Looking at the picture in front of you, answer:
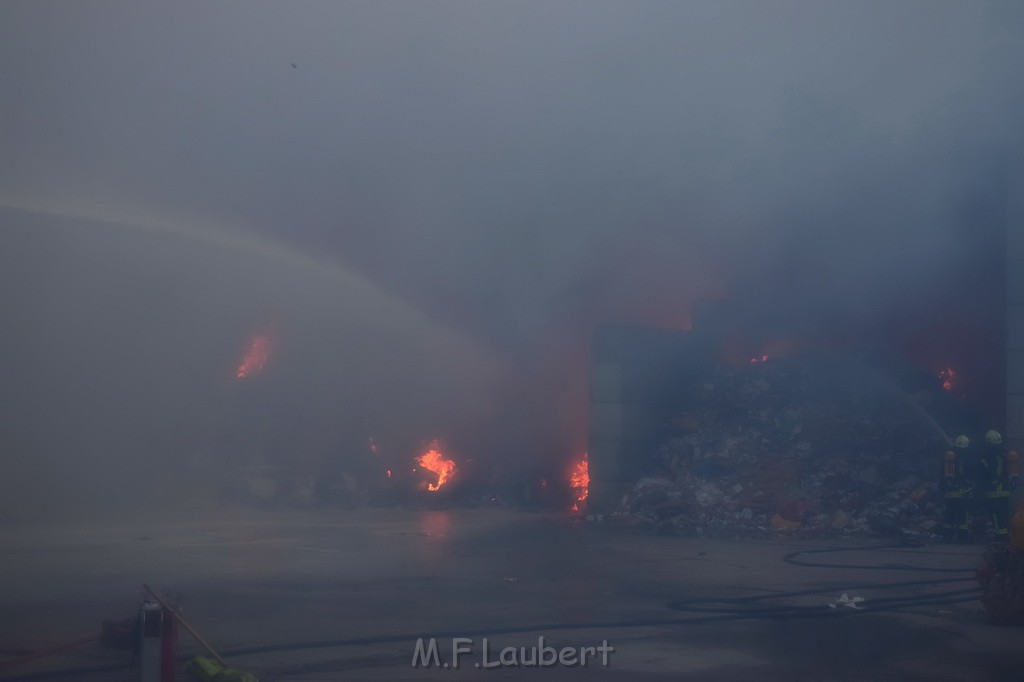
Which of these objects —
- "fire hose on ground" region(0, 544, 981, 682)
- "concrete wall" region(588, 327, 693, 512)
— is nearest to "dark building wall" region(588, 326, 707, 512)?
"concrete wall" region(588, 327, 693, 512)

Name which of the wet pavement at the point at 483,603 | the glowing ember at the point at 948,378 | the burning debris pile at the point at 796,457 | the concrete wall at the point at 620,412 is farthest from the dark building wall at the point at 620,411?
the glowing ember at the point at 948,378

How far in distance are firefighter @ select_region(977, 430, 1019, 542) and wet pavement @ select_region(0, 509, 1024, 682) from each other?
0.76 meters

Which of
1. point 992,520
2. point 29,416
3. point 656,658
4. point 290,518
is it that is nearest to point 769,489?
point 992,520

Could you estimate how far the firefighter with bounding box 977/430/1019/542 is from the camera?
11367mm

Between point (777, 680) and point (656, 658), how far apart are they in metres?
0.79

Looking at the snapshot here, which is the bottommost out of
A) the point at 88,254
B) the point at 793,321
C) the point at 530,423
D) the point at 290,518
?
the point at 290,518

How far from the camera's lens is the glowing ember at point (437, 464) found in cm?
1808

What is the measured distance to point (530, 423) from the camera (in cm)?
1933

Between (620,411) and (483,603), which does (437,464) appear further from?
(483,603)

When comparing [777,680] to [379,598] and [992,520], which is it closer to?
[379,598]

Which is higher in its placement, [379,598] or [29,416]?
[29,416]

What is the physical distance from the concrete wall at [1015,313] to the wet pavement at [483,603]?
6.36ft

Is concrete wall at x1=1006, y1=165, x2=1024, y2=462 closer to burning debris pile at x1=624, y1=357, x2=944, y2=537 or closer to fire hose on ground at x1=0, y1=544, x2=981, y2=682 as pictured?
burning debris pile at x1=624, y1=357, x2=944, y2=537

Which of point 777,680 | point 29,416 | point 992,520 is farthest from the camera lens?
point 29,416
